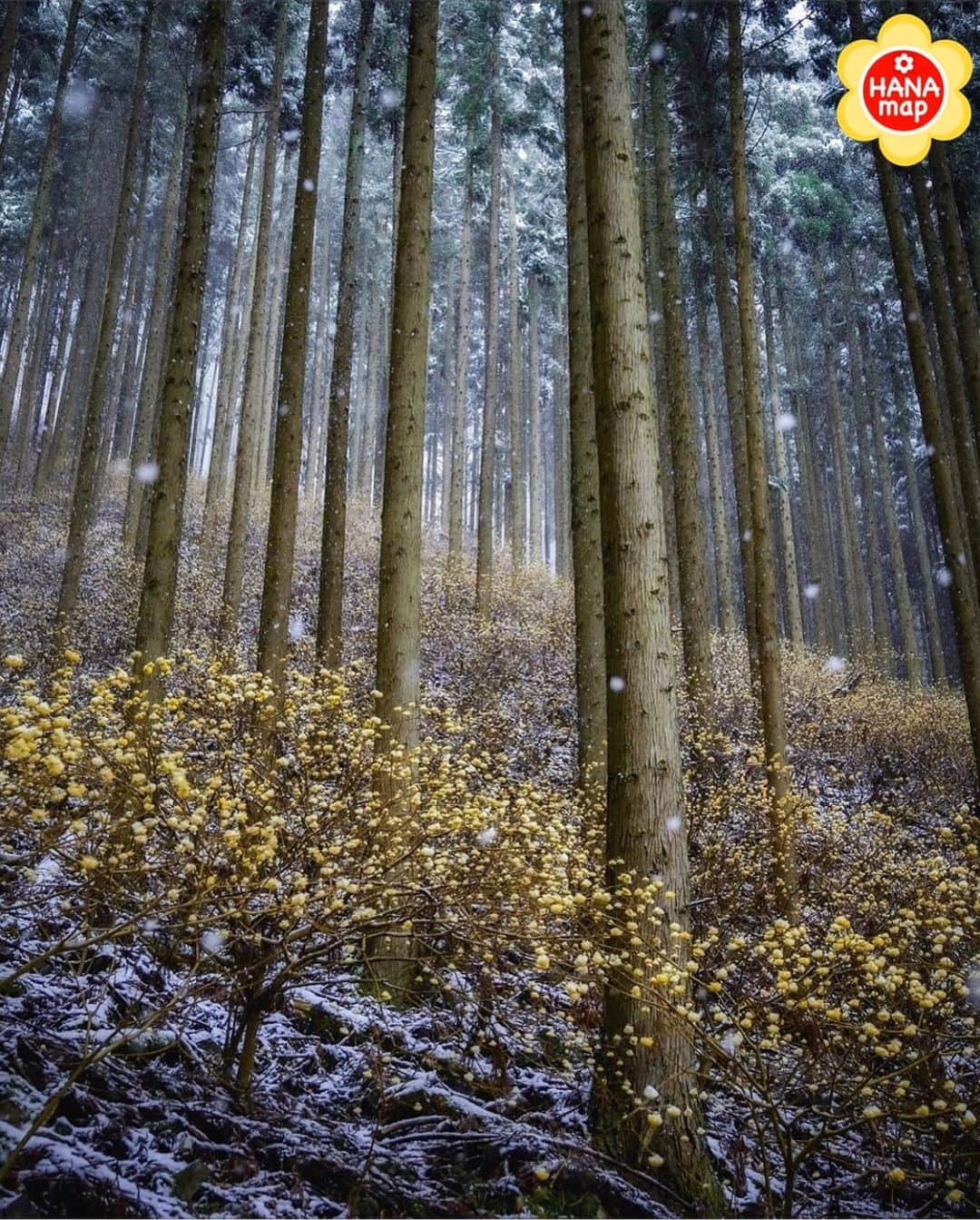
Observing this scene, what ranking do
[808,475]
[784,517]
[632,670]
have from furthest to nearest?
1. [808,475]
2. [784,517]
3. [632,670]

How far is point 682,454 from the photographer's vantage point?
34.2 feet

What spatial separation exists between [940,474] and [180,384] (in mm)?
8953

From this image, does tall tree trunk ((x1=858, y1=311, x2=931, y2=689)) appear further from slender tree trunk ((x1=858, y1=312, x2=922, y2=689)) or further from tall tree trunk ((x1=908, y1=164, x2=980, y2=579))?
tall tree trunk ((x1=908, y1=164, x2=980, y2=579))

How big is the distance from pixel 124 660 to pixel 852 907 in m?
10.4

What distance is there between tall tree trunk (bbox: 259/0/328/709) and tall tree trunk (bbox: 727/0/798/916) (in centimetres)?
491

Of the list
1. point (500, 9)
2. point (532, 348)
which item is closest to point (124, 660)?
point (500, 9)

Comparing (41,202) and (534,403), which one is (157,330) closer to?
(41,202)

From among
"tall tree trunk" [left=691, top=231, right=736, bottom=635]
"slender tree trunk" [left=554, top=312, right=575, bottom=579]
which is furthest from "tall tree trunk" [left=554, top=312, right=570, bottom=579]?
"tall tree trunk" [left=691, top=231, right=736, bottom=635]

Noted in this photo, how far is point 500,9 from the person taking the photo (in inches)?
634

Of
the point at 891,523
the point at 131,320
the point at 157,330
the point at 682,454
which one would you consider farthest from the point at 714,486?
the point at 131,320

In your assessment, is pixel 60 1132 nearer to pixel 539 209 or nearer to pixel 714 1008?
pixel 714 1008

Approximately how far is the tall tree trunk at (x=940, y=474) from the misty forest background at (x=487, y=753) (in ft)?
0.21

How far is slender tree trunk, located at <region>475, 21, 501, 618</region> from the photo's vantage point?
623 inches

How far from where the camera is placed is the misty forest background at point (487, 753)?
3297mm
